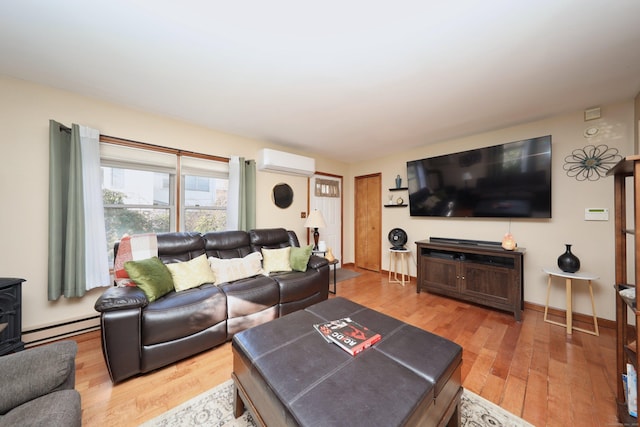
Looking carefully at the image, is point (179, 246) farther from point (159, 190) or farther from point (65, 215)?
point (65, 215)

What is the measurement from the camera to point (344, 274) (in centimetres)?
434

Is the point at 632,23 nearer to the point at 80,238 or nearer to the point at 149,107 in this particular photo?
the point at 149,107

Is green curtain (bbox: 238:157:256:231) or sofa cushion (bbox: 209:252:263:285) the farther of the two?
green curtain (bbox: 238:157:256:231)

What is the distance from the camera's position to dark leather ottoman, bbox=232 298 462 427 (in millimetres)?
849

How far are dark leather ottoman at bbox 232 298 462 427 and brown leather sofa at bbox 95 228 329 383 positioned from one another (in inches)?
28.0

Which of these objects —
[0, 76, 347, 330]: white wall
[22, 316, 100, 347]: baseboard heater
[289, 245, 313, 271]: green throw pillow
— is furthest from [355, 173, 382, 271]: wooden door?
[22, 316, 100, 347]: baseboard heater

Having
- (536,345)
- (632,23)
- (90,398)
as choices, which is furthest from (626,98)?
(90,398)

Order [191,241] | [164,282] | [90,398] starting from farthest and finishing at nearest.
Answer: [191,241]
[164,282]
[90,398]

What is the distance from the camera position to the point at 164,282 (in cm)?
192

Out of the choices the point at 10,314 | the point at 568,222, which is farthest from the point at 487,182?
the point at 10,314

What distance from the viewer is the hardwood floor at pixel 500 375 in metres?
1.34

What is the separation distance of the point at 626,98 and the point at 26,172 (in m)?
5.81

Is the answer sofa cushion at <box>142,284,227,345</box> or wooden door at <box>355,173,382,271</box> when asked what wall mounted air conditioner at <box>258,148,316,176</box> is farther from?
sofa cushion at <box>142,284,227,345</box>

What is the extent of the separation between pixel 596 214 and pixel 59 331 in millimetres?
5656
